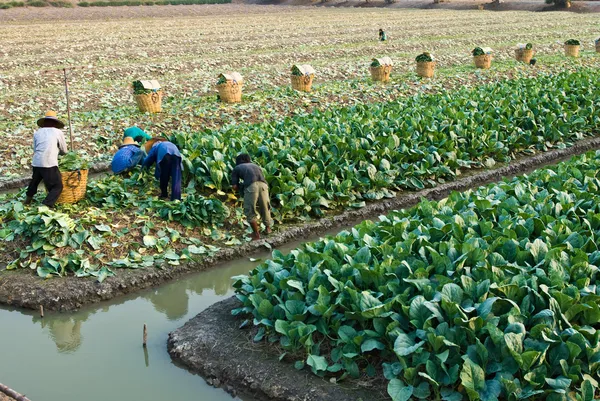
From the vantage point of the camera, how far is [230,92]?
18.0 m

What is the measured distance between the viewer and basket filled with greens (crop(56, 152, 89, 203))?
1067 centimetres

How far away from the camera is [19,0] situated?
52.0 m

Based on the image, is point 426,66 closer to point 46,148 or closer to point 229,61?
point 229,61

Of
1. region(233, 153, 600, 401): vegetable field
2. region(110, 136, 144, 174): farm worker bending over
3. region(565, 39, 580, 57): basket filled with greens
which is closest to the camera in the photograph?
region(233, 153, 600, 401): vegetable field

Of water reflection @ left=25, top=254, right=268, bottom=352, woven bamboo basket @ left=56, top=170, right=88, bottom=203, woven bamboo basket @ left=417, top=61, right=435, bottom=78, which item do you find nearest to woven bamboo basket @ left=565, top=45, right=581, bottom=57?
woven bamboo basket @ left=417, top=61, right=435, bottom=78

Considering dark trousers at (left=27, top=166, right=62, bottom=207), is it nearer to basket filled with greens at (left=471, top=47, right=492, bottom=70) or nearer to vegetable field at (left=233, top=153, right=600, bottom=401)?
vegetable field at (left=233, top=153, right=600, bottom=401)

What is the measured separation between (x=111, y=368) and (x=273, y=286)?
1822 millimetres

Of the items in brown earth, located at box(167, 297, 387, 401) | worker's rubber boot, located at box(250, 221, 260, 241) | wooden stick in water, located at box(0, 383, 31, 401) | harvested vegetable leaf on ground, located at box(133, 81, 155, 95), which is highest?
harvested vegetable leaf on ground, located at box(133, 81, 155, 95)

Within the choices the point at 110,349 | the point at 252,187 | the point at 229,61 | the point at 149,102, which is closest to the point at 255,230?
the point at 252,187

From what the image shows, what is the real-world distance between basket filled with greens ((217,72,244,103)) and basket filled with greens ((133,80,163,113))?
5.61 ft

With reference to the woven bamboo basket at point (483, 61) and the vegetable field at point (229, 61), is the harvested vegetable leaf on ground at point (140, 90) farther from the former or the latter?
the woven bamboo basket at point (483, 61)

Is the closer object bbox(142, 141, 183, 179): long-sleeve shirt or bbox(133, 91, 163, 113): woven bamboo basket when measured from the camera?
bbox(142, 141, 183, 179): long-sleeve shirt

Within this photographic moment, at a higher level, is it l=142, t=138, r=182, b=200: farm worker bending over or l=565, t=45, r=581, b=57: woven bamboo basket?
l=565, t=45, r=581, b=57: woven bamboo basket

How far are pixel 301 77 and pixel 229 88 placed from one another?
7.57 ft
